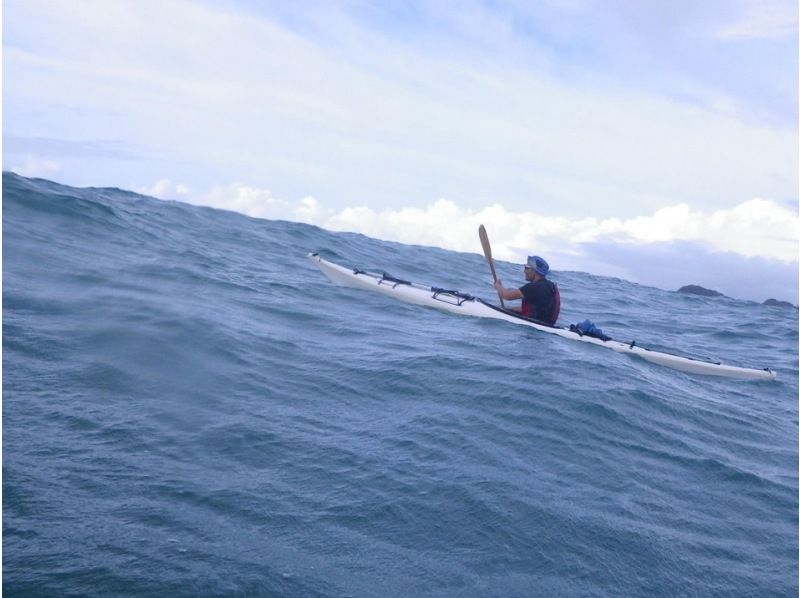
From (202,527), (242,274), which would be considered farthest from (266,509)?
(242,274)

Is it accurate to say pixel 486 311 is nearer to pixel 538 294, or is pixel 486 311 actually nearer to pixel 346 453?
pixel 538 294

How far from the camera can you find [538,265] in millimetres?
10180

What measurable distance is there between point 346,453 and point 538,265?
19.4ft

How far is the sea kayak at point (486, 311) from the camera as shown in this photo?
10.1m

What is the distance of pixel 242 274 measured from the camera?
11.9 m

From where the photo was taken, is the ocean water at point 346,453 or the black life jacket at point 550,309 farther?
the black life jacket at point 550,309

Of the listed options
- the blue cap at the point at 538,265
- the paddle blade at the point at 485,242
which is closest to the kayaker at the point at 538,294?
the blue cap at the point at 538,265

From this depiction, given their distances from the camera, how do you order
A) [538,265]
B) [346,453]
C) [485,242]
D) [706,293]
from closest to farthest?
[346,453] → [538,265] → [485,242] → [706,293]

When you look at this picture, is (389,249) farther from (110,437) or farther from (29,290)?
(110,437)

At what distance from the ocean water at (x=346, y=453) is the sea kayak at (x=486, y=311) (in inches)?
15.9

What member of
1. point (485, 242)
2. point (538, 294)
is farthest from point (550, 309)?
A: point (485, 242)

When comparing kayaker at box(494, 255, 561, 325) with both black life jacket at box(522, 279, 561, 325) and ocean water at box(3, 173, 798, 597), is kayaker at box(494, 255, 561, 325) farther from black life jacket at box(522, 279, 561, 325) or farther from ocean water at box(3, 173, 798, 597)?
ocean water at box(3, 173, 798, 597)

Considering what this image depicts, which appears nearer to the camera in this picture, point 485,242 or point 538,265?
point 538,265

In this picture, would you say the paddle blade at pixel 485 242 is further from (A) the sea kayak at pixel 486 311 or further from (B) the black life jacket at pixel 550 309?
(B) the black life jacket at pixel 550 309
